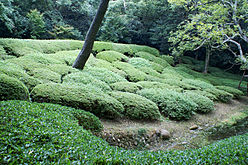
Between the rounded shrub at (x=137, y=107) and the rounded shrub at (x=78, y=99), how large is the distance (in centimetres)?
37

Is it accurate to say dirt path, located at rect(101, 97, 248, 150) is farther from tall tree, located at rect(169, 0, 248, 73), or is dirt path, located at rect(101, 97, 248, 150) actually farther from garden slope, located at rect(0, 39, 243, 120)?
tall tree, located at rect(169, 0, 248, 73)

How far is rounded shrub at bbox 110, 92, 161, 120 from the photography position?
18.6ft

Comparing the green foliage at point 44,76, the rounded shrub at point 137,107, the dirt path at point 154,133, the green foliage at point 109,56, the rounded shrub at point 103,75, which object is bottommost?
the dirt path at point 154,133

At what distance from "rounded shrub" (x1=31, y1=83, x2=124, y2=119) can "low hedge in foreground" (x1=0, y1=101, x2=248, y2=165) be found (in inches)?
35.5

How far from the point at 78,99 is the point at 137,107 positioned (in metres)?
2.09

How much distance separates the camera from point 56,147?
8.37 feet

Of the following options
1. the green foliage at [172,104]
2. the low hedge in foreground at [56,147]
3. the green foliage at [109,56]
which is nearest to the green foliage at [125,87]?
the green foliage at [172,104]

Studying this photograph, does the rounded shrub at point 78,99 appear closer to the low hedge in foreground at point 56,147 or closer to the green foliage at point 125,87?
the low hedge in foreground at point 56,147

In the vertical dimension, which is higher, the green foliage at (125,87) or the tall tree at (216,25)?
the tall tree at (216,25)

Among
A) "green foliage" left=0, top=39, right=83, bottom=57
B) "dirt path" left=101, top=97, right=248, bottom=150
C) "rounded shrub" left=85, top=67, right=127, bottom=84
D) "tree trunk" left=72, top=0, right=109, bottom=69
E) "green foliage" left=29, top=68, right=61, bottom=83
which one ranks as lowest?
"dirt path" left=101, top=97, right=248, bottom=150

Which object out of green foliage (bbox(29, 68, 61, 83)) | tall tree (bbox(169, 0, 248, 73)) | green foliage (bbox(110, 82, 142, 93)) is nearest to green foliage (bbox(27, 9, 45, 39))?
green foliage (bbox(29, 68, 61, 83))

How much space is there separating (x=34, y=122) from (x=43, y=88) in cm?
194

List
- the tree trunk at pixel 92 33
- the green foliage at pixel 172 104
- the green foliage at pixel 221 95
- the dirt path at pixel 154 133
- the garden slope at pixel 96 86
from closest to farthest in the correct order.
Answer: the dirt path at pixel 154 133
the garden slope at pixel 96 86
the green foliage at pixel 172 104
the tree trunk at pixel 92 33
the green foliage at pixel 221 95

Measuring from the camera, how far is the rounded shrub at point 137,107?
5676 mm
